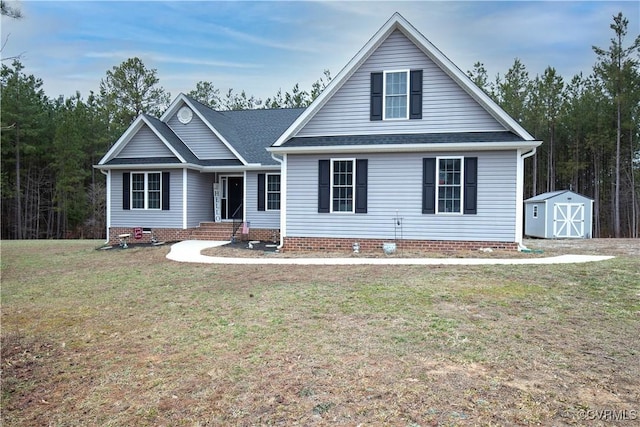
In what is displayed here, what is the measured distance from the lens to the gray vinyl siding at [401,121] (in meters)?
12.8

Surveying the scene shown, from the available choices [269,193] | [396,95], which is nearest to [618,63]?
[396,95]

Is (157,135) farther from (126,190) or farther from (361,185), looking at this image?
(361,185)

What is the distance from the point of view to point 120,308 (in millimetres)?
7188

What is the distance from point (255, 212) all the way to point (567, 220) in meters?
16.7

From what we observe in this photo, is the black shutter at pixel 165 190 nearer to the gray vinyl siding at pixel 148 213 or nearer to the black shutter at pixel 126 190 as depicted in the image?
the gray vinyl siding at pixel 148 213

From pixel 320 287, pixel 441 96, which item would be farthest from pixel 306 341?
pixel 441 96

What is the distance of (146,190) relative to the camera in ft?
57.4

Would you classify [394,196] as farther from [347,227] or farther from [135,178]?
[135,178]

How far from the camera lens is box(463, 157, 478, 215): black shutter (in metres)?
12.4

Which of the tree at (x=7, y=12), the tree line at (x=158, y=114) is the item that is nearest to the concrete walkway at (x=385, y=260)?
the tree at (x=7, y=12)

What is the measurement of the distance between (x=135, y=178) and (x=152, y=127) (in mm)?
2213

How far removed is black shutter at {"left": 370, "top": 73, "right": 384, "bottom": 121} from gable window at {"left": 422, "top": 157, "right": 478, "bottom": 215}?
2093mm

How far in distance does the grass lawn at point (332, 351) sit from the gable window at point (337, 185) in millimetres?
4889

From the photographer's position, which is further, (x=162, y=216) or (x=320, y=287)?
(x=162, y=216)
